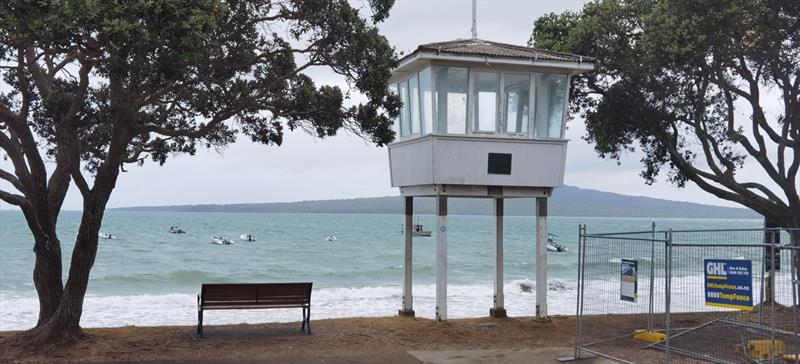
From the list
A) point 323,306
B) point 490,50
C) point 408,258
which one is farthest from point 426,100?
point 323,306

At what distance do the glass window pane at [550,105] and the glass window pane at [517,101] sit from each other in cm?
29

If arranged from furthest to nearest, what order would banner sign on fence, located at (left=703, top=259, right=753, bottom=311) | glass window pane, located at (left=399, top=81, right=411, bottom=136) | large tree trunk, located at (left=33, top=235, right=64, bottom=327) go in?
glass window pane, located at (left=399, top=81, right=411, bottom=136), large tree trunk, located at (left=33, top=235, right=64, bottom=327), banner sign on fence, located at (left=703, top=259, right=753, bottom=311)

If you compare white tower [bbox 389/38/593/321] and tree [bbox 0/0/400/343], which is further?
white tower [bbox 389/38/593/321]

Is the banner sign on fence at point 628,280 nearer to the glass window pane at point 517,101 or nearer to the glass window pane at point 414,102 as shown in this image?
the glass window pane at point 517,101

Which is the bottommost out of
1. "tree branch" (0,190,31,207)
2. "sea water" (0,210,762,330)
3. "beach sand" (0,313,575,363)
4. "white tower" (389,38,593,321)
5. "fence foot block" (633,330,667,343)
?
"sea water" (0,210,762,330)

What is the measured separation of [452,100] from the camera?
16000 mm

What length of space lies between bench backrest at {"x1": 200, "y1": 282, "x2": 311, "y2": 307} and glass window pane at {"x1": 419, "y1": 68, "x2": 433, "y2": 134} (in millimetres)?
4350

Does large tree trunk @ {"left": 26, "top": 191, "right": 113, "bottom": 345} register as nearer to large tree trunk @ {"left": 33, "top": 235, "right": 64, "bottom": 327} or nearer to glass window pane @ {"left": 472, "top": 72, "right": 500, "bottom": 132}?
large tree trunk @ {"left": 33, "top": 235, "right": 64, "bottom": 327}

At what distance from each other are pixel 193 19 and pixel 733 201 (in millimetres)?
15658

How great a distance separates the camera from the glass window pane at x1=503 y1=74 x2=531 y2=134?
1644 centimetres

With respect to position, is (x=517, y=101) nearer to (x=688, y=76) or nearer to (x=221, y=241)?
(x=688, y=76)

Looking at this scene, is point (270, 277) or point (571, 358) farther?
point (270, 277)

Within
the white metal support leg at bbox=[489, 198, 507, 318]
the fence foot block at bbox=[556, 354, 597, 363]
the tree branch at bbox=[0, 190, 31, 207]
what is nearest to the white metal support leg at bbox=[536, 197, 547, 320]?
the white metal support leg at bbox=[489, 198, 507, 318]

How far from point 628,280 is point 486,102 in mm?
6134
